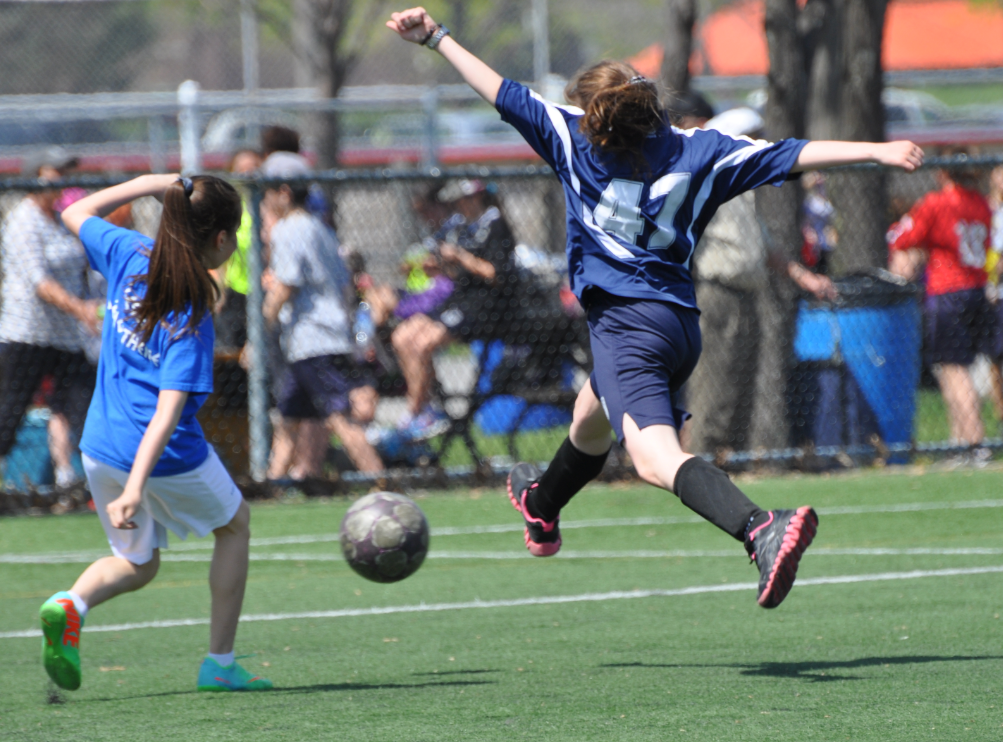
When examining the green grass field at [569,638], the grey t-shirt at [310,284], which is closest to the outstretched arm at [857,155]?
the green grass field at [569,638]

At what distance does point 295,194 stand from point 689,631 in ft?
15.8

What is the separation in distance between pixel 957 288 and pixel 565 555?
4.31 meters

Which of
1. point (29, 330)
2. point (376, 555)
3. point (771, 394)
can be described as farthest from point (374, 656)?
point (771, 394)

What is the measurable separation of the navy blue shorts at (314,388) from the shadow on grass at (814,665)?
4.70 metres

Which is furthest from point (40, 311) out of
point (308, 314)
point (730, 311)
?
point (730, 311)

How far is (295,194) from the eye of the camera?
9.12 metres

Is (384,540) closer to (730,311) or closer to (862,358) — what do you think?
(730,311)

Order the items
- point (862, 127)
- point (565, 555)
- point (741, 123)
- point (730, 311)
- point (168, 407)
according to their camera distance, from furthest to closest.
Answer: point (862, 127)
point (730, 311)
point (741, 123)
point (565, 555)
point (168, 407)

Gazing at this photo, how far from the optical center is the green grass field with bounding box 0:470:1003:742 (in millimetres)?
3986

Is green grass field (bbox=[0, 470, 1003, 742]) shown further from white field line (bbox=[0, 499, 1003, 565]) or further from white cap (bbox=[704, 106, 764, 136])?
white cap (bbox=[704, 106, 764, 136])

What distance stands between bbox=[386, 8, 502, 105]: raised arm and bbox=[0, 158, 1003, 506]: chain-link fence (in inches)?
→ 161

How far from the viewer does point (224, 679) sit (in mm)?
4531

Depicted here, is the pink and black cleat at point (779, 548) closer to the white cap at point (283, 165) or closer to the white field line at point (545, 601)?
the white field line at point (545, 601)

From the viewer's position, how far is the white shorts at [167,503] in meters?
4.51
